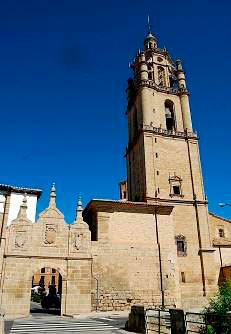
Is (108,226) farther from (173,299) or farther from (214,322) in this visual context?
(214,322)

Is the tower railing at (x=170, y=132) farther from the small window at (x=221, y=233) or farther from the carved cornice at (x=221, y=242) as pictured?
the carved cornice at (x=221, y=242)

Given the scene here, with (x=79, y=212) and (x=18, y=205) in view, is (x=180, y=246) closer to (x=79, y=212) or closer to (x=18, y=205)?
(x=79, y=212)

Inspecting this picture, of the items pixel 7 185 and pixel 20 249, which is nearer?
pixel 20 249

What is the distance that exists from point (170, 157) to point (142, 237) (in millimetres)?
10777

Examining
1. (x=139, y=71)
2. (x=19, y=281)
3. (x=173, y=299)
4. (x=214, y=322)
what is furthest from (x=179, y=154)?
(x=214, y=322)

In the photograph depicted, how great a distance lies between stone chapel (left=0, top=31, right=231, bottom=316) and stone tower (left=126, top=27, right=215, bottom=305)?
103 mm

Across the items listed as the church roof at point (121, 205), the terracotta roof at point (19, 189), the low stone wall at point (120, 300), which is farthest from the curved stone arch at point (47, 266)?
the terracotta roof at point (19, 189)

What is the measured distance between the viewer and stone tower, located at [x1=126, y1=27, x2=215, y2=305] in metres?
27.6

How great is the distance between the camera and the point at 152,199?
93.3 ft

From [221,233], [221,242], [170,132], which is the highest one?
[170,132]

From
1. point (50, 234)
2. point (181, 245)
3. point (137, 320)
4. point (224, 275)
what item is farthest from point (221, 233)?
point (137, 320)

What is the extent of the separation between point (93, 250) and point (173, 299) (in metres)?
7.34

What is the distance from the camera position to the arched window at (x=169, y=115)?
3509cm

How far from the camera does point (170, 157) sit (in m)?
31.6
